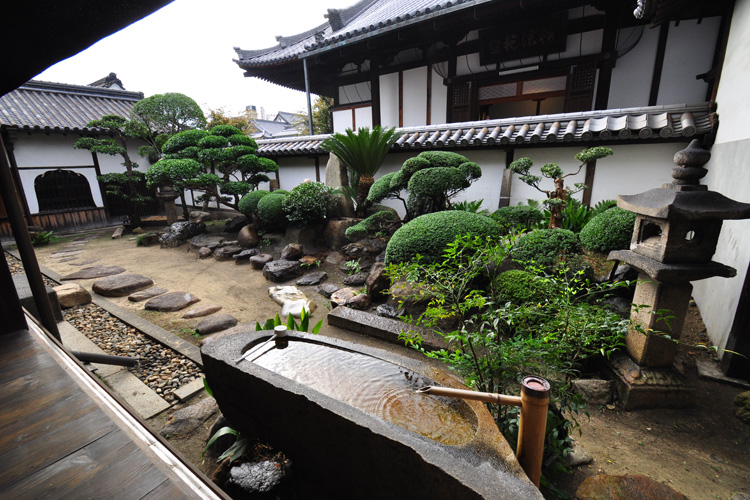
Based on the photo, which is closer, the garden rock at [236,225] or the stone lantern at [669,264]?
the stone lantern at [669,264]

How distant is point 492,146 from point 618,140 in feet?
7.75

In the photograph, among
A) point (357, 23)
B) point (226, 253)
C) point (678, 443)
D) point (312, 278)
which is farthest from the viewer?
point (357, 23)

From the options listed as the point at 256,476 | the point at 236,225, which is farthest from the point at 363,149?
the point at 256,476


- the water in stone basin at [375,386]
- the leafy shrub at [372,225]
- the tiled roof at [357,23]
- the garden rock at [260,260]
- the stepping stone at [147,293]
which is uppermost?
the tiled roof at [357,23]

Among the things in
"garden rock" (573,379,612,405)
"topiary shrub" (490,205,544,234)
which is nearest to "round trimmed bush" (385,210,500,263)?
"topiary shrub" (490,205,544,234)

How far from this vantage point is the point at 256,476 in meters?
2.22

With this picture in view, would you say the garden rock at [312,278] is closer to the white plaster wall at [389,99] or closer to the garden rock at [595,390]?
the garden rock at [595,390]

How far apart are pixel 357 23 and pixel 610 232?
11.1m

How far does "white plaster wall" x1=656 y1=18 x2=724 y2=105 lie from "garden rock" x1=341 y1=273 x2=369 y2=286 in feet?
23.7

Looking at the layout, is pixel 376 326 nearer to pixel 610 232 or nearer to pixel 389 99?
pixel 610 232

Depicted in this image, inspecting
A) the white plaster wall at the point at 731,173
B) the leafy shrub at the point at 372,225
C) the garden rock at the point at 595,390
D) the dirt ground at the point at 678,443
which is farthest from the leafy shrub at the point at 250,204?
the white plaster wall at the point at 731,173

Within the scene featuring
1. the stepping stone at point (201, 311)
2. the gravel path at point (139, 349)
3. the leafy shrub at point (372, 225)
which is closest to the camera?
the gravel path at point (139, 349)

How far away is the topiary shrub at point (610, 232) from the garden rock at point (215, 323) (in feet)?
17.5

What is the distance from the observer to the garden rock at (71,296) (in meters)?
5.64
